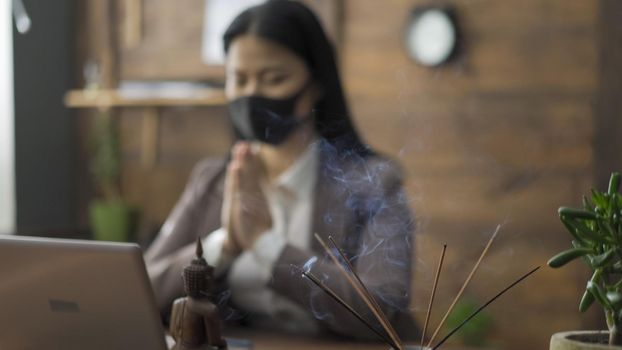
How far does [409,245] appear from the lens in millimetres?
2029

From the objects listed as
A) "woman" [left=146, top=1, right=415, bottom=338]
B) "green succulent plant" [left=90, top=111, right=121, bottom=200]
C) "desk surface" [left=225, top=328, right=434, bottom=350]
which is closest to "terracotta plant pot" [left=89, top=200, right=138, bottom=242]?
"green succulent plant" [left=90, top=111, right=121, bottom=200]

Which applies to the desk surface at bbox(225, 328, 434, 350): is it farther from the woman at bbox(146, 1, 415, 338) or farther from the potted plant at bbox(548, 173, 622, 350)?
the potted plant at bbox(548, 173, 622, 350)

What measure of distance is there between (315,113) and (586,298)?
1.31 metres

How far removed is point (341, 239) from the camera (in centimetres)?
210

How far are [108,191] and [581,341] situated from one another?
11.5 feet

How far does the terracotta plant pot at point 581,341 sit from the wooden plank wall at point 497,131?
2183mm

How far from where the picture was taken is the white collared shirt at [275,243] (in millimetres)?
2105

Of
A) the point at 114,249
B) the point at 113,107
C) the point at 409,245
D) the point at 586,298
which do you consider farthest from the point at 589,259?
the point at 113,107

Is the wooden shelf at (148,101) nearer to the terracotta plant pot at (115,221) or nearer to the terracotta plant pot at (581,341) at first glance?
the terracotta plant pot at (115,221)

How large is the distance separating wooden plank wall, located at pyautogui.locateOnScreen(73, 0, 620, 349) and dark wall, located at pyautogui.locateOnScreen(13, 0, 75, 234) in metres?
1.51

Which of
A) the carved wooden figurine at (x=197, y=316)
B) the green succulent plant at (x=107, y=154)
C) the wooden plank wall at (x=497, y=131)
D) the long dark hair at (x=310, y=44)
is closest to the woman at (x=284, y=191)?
the long dark hair at (x=310, y=44)

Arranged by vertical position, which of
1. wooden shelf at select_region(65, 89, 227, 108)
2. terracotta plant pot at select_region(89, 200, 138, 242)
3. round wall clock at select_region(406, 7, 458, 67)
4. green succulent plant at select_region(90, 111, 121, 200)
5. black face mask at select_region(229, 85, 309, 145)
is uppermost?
round wall clock at select_region(406, 7, 458, 67)

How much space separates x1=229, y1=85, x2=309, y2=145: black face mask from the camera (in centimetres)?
227

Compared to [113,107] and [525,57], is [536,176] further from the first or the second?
[113,107]
